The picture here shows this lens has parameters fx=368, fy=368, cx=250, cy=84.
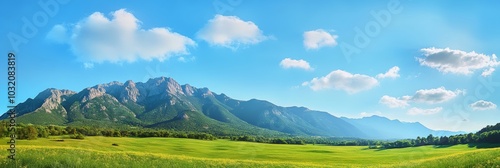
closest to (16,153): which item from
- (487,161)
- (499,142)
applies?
(487,161)

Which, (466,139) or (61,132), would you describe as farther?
(466,139)

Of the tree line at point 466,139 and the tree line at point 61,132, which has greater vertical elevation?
the tree line at point 61,132

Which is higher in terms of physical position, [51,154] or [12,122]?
[12,122]

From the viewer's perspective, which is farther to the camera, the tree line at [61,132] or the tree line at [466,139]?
the tree line at [466,139]

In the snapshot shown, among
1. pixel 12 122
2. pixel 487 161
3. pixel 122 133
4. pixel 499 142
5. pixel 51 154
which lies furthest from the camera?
pixel 122 133

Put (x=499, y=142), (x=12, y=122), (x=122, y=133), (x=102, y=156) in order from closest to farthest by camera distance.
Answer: (x=12, y=122), (x=102, y=156), (x=499, y=142), (x=122, y=133)

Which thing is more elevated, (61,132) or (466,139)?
(61,132)

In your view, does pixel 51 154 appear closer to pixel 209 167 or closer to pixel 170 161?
pixel 170 161

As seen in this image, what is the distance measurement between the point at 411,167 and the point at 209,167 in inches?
696

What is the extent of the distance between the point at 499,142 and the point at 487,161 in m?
92.5

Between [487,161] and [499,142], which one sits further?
[499,142]

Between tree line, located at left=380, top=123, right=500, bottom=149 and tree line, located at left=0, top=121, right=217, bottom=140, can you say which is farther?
tree line, located at left=380, top=123, right=500, bottom=149

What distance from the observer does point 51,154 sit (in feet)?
99.9

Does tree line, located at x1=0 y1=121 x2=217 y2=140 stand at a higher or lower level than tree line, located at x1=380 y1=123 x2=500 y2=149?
higher
